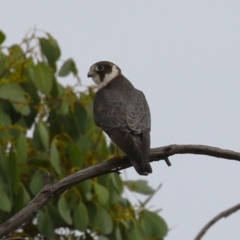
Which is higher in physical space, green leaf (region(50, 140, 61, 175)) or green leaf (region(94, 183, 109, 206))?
green leaf (region(50, 140, 61, 175))

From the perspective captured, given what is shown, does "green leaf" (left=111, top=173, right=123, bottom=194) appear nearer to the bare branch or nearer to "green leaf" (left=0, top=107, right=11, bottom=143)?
"green leaf" (left=0, top=107, right=11, bottom=143)

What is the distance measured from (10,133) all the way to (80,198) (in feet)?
2.04

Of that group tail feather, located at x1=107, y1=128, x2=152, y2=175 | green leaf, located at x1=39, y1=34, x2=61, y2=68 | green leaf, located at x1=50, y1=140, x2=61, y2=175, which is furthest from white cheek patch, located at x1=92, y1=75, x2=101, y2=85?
tail feather, located at x1=107, y1=128, x2=152, y2=175

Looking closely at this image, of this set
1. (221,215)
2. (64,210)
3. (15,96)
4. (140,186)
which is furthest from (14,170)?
(221,215)

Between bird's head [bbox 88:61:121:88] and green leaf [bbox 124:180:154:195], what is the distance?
2.45 feet

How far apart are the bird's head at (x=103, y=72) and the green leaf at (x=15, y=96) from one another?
0.58 metres

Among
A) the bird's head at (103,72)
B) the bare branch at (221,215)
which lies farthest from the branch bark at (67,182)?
the bird's head at (103,72)

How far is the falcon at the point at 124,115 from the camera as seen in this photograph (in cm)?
507

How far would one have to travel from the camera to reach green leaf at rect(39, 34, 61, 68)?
6566mm

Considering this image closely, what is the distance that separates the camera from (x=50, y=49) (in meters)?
6.61

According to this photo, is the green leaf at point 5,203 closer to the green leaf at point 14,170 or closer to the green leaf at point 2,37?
the green leaf at point 14,170

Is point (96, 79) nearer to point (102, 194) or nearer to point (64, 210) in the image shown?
point (102, 194)

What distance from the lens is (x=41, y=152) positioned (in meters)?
6.30

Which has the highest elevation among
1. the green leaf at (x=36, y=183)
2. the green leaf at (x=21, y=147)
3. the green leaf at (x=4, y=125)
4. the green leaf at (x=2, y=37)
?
the green leaf at (x=2, y=37)
